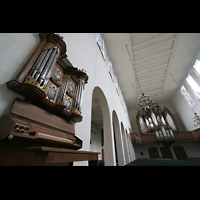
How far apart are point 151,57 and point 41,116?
11509 millimetres

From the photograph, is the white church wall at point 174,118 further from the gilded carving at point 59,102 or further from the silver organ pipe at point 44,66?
→ the silver organ pipe at point 44,66

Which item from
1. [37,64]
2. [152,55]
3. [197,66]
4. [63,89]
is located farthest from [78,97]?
[197,66]

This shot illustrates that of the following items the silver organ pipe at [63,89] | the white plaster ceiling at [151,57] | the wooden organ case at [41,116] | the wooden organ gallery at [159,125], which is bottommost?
the wooden organ case at [41,116]

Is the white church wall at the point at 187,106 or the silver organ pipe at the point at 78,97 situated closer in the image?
the silver organ pipe at the point at 78,97

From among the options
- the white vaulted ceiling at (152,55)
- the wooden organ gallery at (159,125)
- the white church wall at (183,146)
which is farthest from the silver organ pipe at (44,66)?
the white church wall at (183,146)

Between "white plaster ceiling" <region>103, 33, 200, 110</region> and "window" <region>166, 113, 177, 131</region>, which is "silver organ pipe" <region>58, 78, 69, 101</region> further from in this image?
"window" <region>166, 113, 177, 131</region>

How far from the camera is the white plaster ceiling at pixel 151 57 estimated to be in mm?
8500

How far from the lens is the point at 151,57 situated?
33.0 feet

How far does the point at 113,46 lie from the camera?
9117mm

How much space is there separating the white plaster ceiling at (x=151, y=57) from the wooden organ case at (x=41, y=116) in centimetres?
820

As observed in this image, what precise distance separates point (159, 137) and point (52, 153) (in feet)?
46.5

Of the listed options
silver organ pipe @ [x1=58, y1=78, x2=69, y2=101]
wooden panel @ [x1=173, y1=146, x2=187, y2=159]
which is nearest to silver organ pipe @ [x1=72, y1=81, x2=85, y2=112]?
silver organ pipe @ [x1=58, y1=78, x2=69, y2=101]
